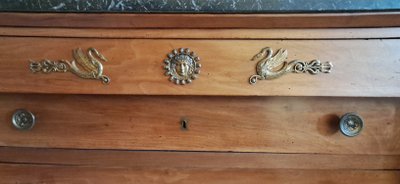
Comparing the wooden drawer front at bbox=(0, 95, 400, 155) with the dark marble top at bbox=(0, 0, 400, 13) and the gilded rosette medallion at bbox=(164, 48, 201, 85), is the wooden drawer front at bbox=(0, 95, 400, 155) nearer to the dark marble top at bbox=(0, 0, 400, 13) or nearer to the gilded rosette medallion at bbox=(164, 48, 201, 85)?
the gilded rosette medallion at bbox=(164, 48, 201, 85)

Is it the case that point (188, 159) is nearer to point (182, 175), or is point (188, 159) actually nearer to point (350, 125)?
point (182, 175)

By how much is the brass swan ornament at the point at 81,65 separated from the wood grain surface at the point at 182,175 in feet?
0.57

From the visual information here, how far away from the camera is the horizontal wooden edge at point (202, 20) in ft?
1.83

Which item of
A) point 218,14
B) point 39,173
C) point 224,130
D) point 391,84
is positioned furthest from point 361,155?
point 39,173

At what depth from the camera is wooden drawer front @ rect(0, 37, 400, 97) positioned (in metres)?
0.58

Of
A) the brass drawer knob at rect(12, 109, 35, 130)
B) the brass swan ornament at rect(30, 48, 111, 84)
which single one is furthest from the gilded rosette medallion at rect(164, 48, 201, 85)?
the brass drawer knob at rect(12, 109, 35, 130)

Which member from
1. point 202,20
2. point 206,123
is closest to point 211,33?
point 202,20

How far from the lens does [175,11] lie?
57cm

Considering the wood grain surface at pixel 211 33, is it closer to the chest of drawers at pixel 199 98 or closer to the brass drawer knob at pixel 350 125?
the chest of drawers at pixel 199 98

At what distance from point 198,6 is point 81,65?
211mm

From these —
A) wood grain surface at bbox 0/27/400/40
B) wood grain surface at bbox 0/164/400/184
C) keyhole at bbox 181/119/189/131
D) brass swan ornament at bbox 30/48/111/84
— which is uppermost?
wood grain surface at bbox 0/27/400/40

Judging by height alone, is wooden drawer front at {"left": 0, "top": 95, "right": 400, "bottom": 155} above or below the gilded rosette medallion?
below

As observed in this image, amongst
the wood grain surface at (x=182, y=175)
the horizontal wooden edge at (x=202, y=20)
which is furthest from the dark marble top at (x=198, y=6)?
the wood grain surface at (x=182, y=175)

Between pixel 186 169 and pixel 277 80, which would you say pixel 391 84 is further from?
pixel 186 169
